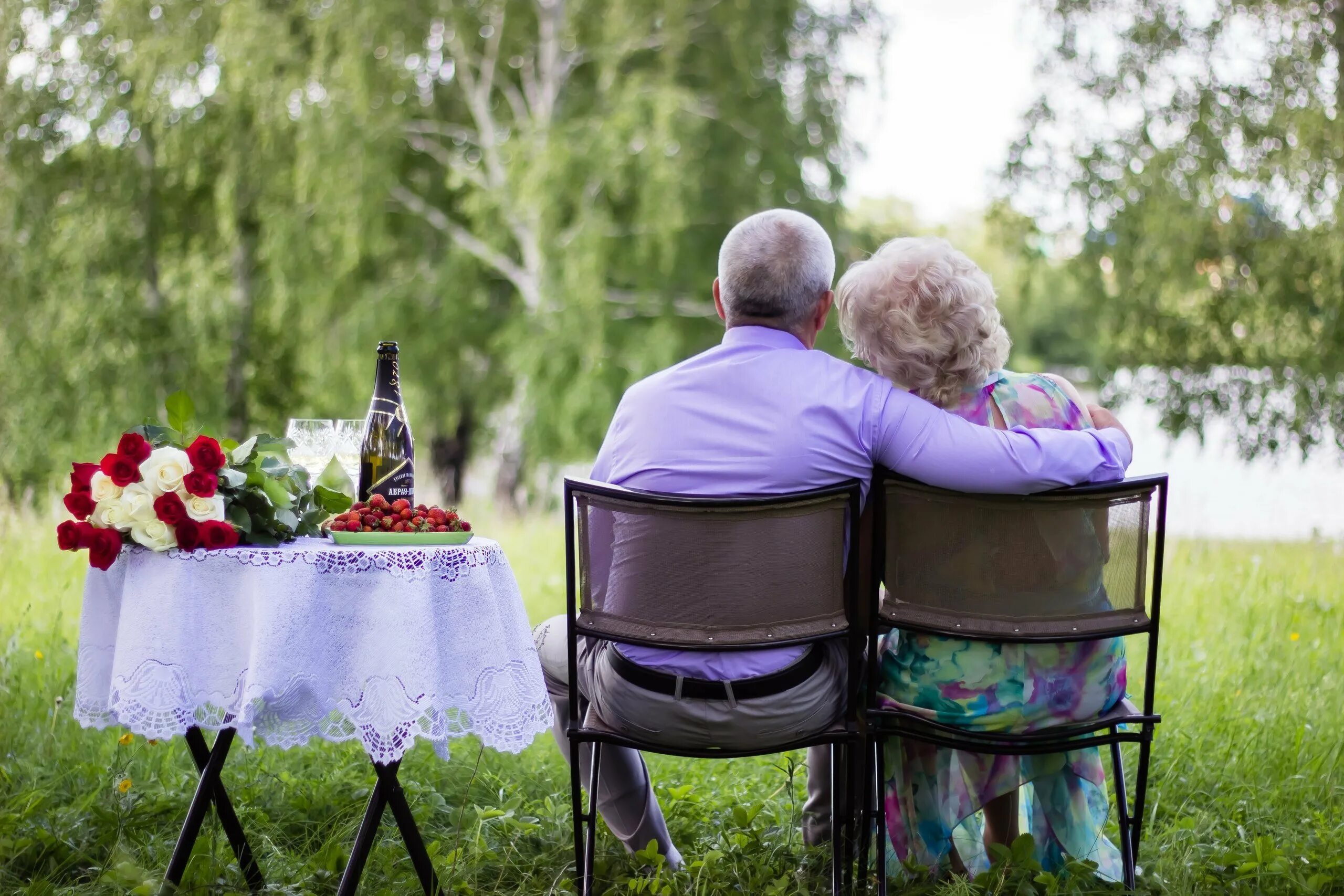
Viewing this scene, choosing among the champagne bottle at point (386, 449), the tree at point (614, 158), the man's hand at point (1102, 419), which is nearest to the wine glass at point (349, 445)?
the champagne bottle at point (386, 449)

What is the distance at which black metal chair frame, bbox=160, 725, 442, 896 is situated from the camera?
7.76ft

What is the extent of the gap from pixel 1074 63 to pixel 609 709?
12.2 m

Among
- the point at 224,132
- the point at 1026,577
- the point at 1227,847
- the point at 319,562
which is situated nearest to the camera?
the point at 319,562

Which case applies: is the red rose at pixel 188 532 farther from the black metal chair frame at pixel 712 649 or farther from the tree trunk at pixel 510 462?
the tree trunk at pixel 510 462

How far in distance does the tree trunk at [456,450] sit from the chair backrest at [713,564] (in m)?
15.7

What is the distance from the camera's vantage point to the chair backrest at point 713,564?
2381 millimetres

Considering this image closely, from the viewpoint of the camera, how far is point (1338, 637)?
5227mm

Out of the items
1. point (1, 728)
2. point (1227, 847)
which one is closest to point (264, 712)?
point (1, 728)

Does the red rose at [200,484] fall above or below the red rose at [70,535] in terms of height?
above

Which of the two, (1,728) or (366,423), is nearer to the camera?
(366,423)

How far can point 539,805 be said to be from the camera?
Answer: 346cm

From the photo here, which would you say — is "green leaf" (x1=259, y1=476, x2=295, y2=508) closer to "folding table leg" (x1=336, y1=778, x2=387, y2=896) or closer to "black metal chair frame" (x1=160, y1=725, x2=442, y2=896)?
"black metal chair frame" (x1=160, y1=725, x2=442, y2=896)

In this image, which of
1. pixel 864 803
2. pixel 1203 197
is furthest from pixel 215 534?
pixel 1203 197

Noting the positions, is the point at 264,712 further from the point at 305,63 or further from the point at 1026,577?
the point at 305,63
